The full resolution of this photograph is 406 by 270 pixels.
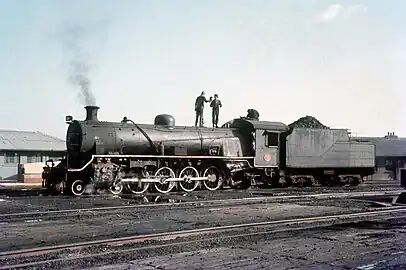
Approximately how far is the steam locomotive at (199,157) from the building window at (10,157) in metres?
24.4

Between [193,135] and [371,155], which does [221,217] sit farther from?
[371,155]

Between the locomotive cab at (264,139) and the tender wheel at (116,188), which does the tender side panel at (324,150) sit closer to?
the locomotive cab at (264,139)

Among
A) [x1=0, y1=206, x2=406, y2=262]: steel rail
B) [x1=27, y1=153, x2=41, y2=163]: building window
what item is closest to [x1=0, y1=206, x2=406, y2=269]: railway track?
[x1=0, y1=206, x2=406, y2=262]: steel rail

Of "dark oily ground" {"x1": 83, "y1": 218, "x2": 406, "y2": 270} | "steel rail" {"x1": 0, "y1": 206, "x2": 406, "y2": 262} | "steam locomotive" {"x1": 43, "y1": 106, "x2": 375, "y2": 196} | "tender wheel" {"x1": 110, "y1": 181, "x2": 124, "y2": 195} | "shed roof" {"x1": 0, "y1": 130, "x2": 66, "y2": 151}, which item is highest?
"shed roof" {"x1": 0, "y1": 130, "x2": 66, "y2": 151}

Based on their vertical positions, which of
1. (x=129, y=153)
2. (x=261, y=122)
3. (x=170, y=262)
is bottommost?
(x=170, y=262)

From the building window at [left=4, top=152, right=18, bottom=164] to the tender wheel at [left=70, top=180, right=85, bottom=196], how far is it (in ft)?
87.4

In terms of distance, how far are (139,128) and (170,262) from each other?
1471 cm

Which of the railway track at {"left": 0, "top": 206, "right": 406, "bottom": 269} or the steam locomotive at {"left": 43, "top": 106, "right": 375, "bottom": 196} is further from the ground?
the steam locomotive at {"left": 43, "top": 106, "right": 375, "bottom": 196}

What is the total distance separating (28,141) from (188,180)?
95.7ft

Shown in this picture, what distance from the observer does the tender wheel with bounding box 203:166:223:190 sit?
2228 cm

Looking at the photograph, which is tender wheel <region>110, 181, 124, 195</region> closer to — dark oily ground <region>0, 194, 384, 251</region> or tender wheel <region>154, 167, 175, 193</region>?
tender wheel <region>154, 167, 175, 193</region>

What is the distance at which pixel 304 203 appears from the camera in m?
15.7

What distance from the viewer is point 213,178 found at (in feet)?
73.8

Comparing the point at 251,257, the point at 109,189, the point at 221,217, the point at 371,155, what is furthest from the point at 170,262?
the point at 371,155
